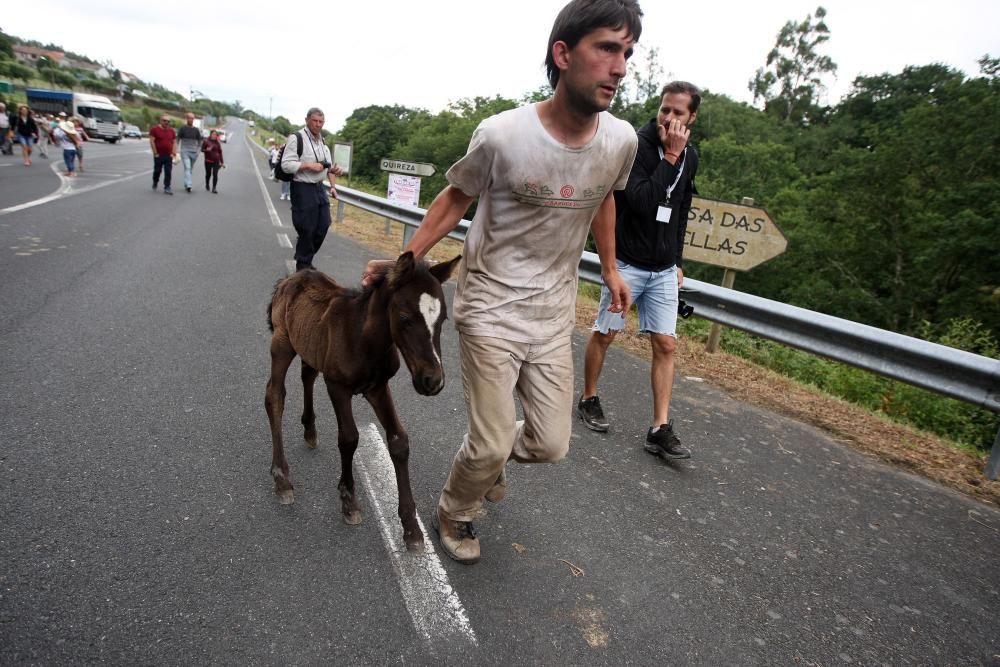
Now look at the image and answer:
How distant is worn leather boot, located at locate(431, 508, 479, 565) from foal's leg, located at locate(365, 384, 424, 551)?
11 centimetres

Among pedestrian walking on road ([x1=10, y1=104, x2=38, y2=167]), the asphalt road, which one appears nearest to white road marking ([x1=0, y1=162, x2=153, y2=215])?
pedestrian walking on road ([x1=10, y1=104, x2=38, y2=167])

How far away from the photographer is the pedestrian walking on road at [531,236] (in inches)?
90.9

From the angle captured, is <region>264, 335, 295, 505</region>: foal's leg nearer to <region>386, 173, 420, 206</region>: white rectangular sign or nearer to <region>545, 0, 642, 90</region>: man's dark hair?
<region>545, 0, 642, 90</region>: man's dark hair

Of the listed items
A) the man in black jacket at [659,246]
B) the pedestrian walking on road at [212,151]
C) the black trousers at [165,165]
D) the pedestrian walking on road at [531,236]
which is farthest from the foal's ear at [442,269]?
the pedestrian walking on road at [212,151]

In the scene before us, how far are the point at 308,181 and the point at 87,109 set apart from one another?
1900 inches

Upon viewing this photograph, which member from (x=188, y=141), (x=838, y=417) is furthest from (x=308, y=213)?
(x=188, y=141)

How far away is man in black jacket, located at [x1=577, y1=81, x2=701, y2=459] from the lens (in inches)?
151

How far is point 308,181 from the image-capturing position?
23.4ft

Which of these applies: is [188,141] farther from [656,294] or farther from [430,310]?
[430,310]

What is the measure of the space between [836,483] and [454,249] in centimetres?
907

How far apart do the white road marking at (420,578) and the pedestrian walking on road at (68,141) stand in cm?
2059

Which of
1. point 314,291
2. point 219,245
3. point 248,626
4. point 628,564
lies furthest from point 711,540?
point 219,245

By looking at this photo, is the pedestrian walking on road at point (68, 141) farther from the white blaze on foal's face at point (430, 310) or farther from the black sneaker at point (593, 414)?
the white blaze on foal's face at point (430, 310)

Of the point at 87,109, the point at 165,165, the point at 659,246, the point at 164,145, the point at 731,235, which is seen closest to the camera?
the point at 659,246
